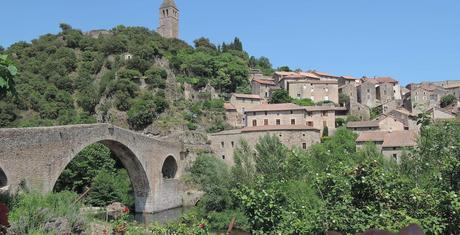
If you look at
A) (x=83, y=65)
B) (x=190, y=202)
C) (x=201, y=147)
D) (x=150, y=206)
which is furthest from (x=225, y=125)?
(x=83, y=65)

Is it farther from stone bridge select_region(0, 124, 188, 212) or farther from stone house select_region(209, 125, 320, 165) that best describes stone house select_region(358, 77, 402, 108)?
stone bridge select_region(0, 124, 188, 212)

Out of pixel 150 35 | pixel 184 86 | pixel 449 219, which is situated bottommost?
pixel 449 219

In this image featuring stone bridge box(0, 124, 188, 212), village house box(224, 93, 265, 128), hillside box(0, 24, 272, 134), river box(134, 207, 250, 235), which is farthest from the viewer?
village house box(224, 93, 265, 128)

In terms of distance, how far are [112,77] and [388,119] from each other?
38.4 m

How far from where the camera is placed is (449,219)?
772 cm

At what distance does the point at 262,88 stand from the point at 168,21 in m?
35.2

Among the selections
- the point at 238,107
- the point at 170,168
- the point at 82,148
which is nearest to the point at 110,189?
the point at 82,148

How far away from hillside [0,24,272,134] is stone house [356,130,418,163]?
1923 cm

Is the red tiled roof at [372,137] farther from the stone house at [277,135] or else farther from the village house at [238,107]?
the village house at [238,107]

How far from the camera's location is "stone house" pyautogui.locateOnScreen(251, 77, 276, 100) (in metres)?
71.7

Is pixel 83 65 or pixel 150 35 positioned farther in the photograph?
pixel 150 35

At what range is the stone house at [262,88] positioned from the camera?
71713 millimetres

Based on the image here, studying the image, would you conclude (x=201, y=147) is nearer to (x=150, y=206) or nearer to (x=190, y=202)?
(x=190, y=202)

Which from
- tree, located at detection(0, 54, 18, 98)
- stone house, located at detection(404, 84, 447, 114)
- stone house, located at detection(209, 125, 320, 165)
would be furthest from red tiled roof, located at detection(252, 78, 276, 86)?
tree, located at detection(0, 54, 18, 98)
